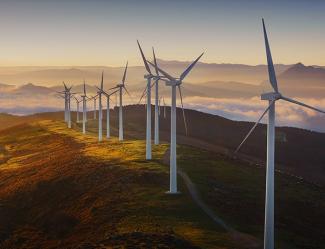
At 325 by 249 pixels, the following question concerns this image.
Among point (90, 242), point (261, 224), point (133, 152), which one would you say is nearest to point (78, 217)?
point (90, 242)

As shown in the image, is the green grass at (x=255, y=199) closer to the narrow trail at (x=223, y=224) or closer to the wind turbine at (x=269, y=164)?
the narrow trail at (x=223, y=224)

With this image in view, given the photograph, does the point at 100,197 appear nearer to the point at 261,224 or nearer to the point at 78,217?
the point at 78,217

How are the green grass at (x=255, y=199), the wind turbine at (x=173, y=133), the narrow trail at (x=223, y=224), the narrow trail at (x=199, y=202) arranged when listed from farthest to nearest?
the wind turbine at (x=173, y=133) → the green grass at (x=255, y=199) → the narrow trail at (x=199, y=202) → the narrow trail at (x=223, y=224)

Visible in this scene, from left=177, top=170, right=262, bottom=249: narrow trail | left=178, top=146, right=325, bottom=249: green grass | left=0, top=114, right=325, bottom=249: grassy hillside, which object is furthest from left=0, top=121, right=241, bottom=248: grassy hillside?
left=178, top=146, right=325, bottom=249: green grass

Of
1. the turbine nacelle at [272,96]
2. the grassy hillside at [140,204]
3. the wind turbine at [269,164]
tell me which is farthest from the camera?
the grassy hillside at [140,204]

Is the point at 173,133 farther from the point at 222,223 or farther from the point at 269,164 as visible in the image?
the point at 269,164

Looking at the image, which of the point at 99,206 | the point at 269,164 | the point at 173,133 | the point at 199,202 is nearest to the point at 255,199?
the point at 199,202

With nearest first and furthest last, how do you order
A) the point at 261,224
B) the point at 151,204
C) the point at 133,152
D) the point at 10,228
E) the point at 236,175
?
the point at 261,224 → the point at 151,204 → the point at 10,228 → the point at 236,175 → the point at 133,152

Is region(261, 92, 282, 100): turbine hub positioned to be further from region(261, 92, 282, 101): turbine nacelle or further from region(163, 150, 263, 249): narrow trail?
region(163, 150, 263, 249): narrow trail

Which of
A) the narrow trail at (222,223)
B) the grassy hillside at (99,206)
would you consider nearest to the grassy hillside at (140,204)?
the grassy hillside at (99,206)

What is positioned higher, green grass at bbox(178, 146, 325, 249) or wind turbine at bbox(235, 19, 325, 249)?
wind turbine at bbox(235, 19, 325, 249)

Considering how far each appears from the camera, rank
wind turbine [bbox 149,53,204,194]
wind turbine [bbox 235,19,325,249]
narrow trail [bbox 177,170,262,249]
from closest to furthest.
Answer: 1. wind turbine [bbox 235,19,325,249]
2. narrow trail [bbox 177,170,262,249]
3. wind turbine [bbox 149,53,204,194]
